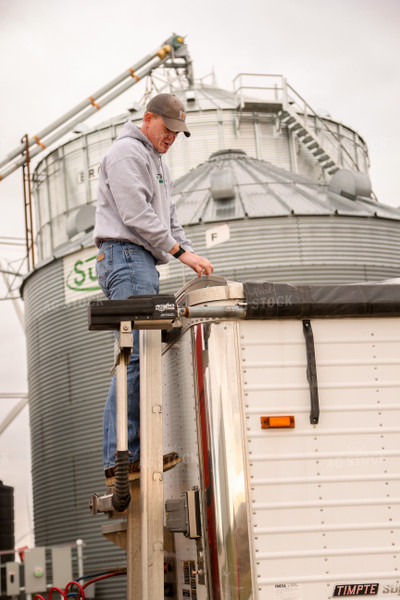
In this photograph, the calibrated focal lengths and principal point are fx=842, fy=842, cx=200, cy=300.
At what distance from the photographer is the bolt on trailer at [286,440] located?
3.58 metres

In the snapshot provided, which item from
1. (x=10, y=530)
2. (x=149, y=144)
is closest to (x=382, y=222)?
(x=10, y=530)

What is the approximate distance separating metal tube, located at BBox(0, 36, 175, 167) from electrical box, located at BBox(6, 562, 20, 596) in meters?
14.7

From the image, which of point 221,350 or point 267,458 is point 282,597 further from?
point 221,350

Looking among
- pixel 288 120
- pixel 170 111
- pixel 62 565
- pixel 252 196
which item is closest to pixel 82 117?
pixel 288 120

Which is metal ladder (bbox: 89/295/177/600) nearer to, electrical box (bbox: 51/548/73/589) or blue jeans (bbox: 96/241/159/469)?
blue jeans (bbox: 96/241/159/469)

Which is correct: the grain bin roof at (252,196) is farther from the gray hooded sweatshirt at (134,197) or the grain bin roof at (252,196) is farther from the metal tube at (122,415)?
the metal tube at (122,415)

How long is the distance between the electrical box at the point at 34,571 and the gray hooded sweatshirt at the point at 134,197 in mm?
11320

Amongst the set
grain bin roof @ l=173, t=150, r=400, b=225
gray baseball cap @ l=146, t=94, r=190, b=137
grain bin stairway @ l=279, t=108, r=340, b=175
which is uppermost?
grain bin stairway @ l=279, t=108, r=340, b=175

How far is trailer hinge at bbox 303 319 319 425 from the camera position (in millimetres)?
3766

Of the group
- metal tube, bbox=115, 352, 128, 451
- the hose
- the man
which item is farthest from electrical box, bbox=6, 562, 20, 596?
metal tube, bbox=115, 352, 128, 451

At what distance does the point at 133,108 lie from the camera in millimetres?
26953

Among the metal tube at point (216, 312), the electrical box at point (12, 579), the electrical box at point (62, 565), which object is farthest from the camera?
the electrical box at point (62, 565)

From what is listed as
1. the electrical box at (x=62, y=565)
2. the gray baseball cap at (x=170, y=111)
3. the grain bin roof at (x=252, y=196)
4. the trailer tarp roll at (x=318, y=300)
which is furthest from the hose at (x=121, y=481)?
the grain bin roof at (x=252, y=196)

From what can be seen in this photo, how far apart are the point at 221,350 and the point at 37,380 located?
17296 millimetres
